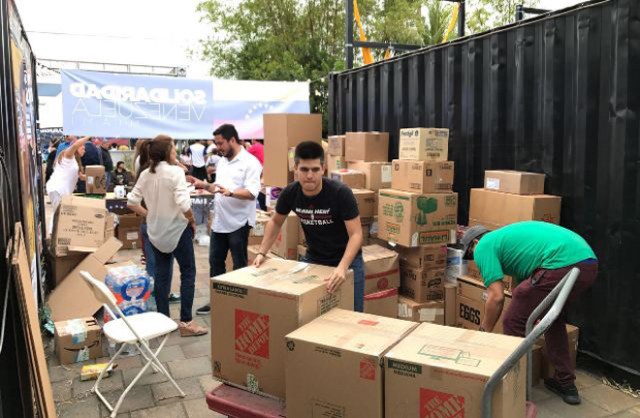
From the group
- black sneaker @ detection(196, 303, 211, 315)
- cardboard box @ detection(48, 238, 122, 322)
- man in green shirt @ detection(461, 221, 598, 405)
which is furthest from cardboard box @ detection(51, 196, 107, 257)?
man in green shirt @ detection(461, 221, 598, 405)

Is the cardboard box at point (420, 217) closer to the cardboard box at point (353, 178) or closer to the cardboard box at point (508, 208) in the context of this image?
the cardboard box at point (508, 208)

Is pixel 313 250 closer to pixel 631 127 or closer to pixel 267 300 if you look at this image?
pixel 267 300

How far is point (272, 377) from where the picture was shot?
2.52 metres

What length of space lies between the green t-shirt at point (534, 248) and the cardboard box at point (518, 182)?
2.63 feet

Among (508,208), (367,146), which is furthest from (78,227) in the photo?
(508,208)

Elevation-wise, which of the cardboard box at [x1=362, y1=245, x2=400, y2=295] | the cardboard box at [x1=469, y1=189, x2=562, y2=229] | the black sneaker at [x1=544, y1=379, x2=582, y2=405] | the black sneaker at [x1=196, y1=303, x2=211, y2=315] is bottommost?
the black sneaker at [x1=544, y1=379, x2=582, y2=405]

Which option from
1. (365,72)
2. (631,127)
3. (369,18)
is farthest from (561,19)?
(369,18)

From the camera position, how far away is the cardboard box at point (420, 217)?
4629 millimetres

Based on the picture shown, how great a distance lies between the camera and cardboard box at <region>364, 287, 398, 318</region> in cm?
462

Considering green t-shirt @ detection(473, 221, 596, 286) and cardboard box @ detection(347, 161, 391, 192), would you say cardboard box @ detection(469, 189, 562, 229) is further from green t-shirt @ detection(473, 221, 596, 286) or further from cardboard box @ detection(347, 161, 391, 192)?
cardboard box @ detection(347, 161, 391, 192)

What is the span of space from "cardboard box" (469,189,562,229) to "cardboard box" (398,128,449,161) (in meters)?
0.49

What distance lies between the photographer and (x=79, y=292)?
5.23 m

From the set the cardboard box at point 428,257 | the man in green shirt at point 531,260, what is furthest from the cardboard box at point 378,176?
the man in green shirt at point 531,260

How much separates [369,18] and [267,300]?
21170mm
